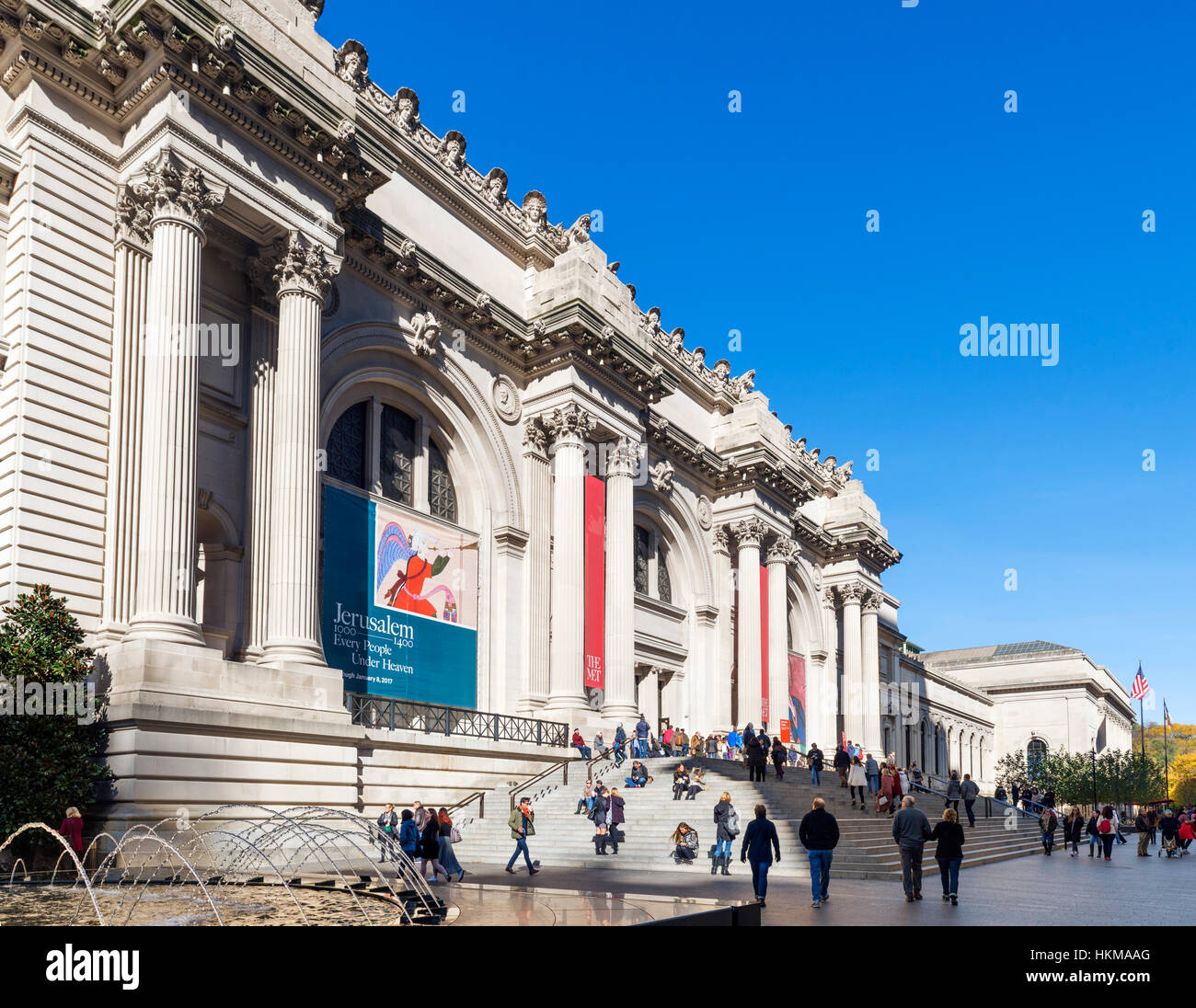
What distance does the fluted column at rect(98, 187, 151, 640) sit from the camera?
21.0 m

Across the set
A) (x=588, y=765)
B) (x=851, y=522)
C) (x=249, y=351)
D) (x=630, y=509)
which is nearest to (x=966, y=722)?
(x=851, y=522)

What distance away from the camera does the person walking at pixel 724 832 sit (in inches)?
843

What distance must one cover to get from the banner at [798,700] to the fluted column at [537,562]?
18.1 meters

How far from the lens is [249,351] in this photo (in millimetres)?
25891

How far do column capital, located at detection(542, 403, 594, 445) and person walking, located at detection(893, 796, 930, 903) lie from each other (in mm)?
20707

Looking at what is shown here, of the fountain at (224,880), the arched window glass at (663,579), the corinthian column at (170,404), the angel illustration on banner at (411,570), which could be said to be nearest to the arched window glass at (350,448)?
the angel illustration on banner at (411,570)

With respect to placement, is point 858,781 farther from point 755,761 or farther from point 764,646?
point 764,646

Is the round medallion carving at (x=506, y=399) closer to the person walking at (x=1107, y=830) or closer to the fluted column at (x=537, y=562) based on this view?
the fluted column at (x=537, y=562)

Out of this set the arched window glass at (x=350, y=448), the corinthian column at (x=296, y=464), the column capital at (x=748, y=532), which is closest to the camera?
the corinthian column at (x=296, y=464)

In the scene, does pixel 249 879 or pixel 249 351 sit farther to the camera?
pixel 249 351
